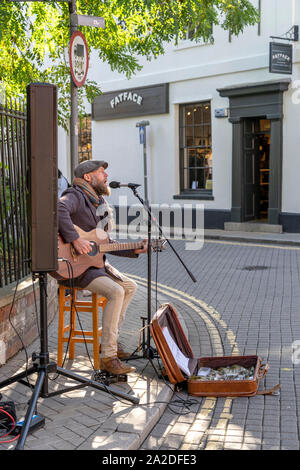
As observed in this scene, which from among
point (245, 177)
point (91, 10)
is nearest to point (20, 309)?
point (91, 10)

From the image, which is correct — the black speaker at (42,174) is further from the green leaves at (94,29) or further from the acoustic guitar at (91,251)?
the green leaves at (94,29)

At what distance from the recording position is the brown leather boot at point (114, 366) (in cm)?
544

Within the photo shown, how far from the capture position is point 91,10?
10.5 meters

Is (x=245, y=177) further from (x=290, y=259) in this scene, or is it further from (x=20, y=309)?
(x=20, y=309)

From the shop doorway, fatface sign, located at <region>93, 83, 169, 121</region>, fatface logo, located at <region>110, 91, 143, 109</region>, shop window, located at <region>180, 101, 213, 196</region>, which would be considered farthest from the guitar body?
fatface logo, located at <region>110, 91, 143, 109</region>

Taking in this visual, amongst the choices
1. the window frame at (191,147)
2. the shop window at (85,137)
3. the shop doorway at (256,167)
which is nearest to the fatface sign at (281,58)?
the shop doorway at (256,167)

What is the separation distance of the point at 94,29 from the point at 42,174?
7.05 m

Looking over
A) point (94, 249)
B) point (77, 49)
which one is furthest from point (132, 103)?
point (94, 249)

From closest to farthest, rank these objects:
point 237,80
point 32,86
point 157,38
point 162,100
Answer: point 32,86 < point 157,38 < point 237,80 < point 162,100

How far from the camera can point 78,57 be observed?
27.2 ft

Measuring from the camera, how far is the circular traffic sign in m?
8.21

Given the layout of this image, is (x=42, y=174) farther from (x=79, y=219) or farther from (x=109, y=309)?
(x=109, y=309)

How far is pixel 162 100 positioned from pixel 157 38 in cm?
721

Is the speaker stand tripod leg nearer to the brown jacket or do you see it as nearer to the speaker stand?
the speaker stand
